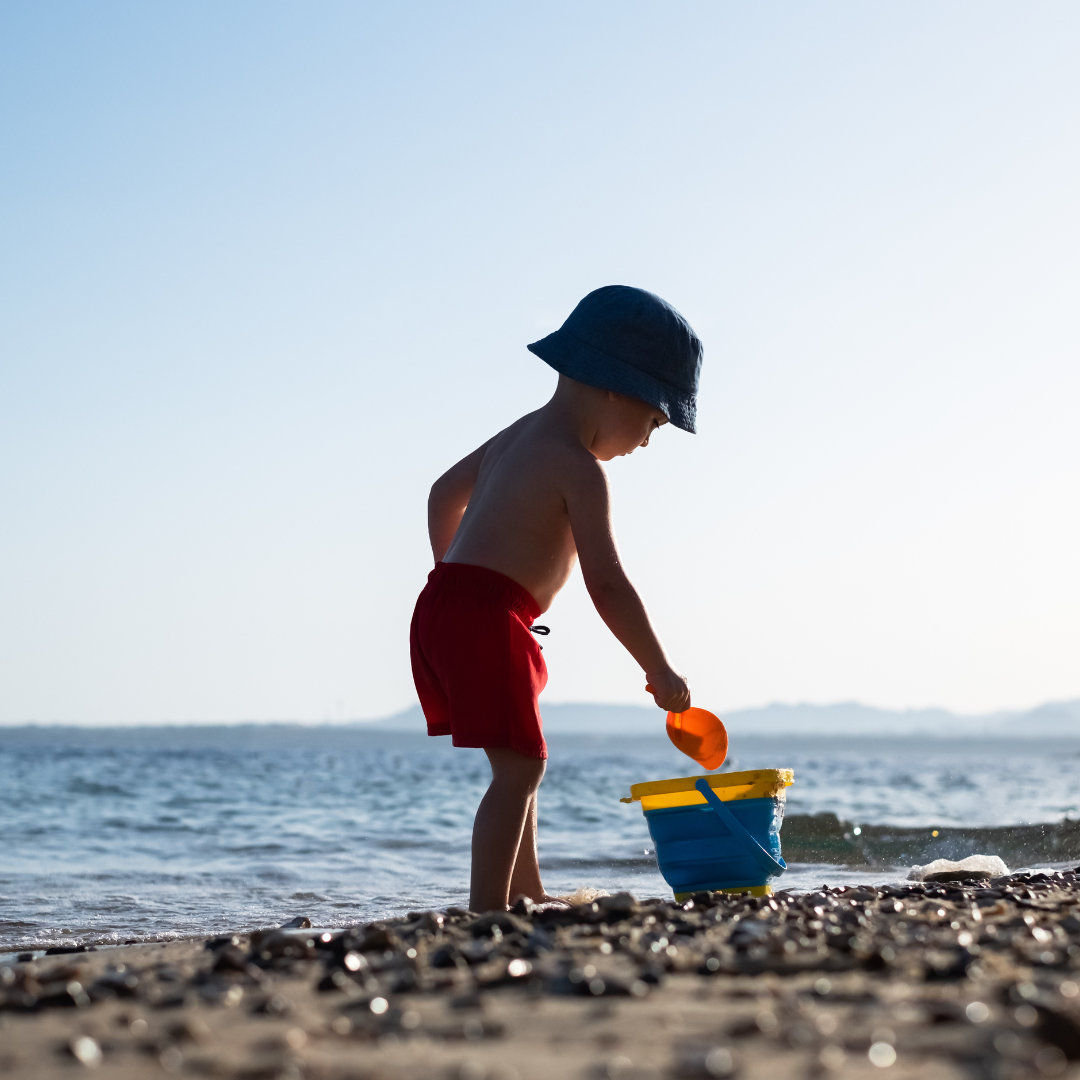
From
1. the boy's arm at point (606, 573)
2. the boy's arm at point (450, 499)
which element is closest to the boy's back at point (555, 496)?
the boy's arm at point (606, 573)

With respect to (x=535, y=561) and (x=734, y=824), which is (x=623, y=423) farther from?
(x=734, y=824)

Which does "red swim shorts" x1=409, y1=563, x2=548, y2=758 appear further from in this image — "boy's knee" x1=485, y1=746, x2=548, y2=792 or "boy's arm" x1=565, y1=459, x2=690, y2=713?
"boy's arm" x1=565, y1=459, x2=690, y2=713

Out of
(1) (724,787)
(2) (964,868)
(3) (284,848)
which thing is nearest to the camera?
(1) (724,787)

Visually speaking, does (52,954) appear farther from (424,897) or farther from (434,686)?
(424,897)

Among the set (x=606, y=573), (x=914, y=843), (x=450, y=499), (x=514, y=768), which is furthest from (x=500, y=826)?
(x=914, y=843)

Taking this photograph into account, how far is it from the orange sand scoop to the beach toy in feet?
0.22

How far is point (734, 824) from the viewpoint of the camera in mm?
3393

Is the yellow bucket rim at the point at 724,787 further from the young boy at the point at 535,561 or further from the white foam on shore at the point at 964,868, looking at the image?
the white foam on shore at the point at 964,868

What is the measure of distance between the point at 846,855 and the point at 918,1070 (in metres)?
5.95

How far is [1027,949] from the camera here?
201 cm

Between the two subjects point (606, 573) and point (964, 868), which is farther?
point (964, 868)

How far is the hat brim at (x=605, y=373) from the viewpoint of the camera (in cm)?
329

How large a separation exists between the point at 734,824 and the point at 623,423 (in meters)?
1.21

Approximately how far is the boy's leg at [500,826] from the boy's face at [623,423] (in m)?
0.95
